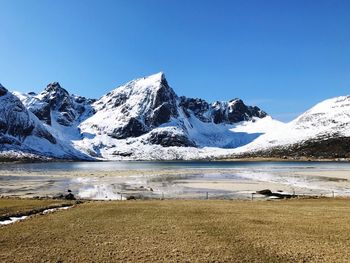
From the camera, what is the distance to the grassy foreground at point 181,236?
21.7 m

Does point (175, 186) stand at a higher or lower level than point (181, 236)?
higher

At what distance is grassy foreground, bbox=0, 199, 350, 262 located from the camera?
2172 centimetres

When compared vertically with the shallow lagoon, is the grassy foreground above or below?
A: below

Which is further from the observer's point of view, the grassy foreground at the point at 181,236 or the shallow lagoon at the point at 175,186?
the shallow lagoon at the point at 175,186

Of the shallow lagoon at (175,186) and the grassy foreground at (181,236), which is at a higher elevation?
the shallow lagoon at (175,186)

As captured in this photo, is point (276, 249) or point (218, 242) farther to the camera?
point (218, 242)

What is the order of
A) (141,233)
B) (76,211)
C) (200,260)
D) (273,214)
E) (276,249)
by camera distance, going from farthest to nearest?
1. (76,211)
2. (273,214)
3. (141,233)
4. (276,249)
5. (200,260)

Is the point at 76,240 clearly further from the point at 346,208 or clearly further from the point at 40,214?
the point at 346,208

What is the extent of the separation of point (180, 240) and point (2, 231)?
13471mm

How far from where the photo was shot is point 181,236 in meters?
26.4

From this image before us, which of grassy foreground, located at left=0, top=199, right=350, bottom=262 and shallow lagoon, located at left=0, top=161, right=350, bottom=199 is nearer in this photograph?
grassy foreground, located at left=0, top=199, right=350, bottom=262

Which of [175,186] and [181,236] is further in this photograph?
[175,186]

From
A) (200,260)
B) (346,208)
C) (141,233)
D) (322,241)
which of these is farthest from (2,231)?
(346,208)

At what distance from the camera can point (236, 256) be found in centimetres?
2148
